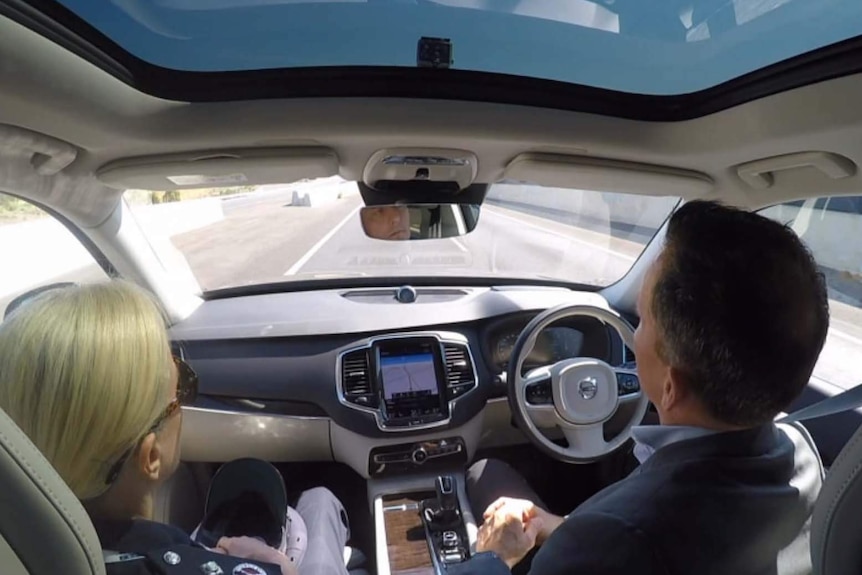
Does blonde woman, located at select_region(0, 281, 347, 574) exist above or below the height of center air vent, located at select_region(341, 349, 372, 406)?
above

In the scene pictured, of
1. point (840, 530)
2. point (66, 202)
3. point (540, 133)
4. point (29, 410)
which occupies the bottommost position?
point (840, 530)

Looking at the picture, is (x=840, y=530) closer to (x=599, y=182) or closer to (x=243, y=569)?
(x=243, y=569)

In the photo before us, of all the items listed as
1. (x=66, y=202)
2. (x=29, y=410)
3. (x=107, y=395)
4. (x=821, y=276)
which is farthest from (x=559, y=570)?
(x=66, y=202)

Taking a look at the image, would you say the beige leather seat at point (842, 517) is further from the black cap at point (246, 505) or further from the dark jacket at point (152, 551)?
the black cap at point (246, 505)

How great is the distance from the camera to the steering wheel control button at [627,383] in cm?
306

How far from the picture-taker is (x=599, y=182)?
8.27 feet

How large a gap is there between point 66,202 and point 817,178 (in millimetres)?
2542

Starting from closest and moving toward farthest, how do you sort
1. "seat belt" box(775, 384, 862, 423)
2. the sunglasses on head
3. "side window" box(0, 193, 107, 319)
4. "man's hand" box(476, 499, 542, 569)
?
the sunglasses on head
"seat belt" box(775, 384, 862, 423)
"man's hand" box(476, 499, 542, 569)
"side window" box(0, 193, 107, 319)

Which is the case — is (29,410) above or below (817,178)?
below

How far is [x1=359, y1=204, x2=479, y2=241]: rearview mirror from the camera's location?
267 cm

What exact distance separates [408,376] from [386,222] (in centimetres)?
85

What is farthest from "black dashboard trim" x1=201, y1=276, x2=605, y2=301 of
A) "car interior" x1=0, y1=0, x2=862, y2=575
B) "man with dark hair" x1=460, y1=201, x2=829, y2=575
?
"man with dark hair" x1=460, y1=201, x2=829, y2=575

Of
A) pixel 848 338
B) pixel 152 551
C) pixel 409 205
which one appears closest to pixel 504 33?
pixel 409 205

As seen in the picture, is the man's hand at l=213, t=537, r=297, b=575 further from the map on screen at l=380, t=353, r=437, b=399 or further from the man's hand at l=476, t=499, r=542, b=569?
the map on screen at l=380, t=353, r=437, b=399
